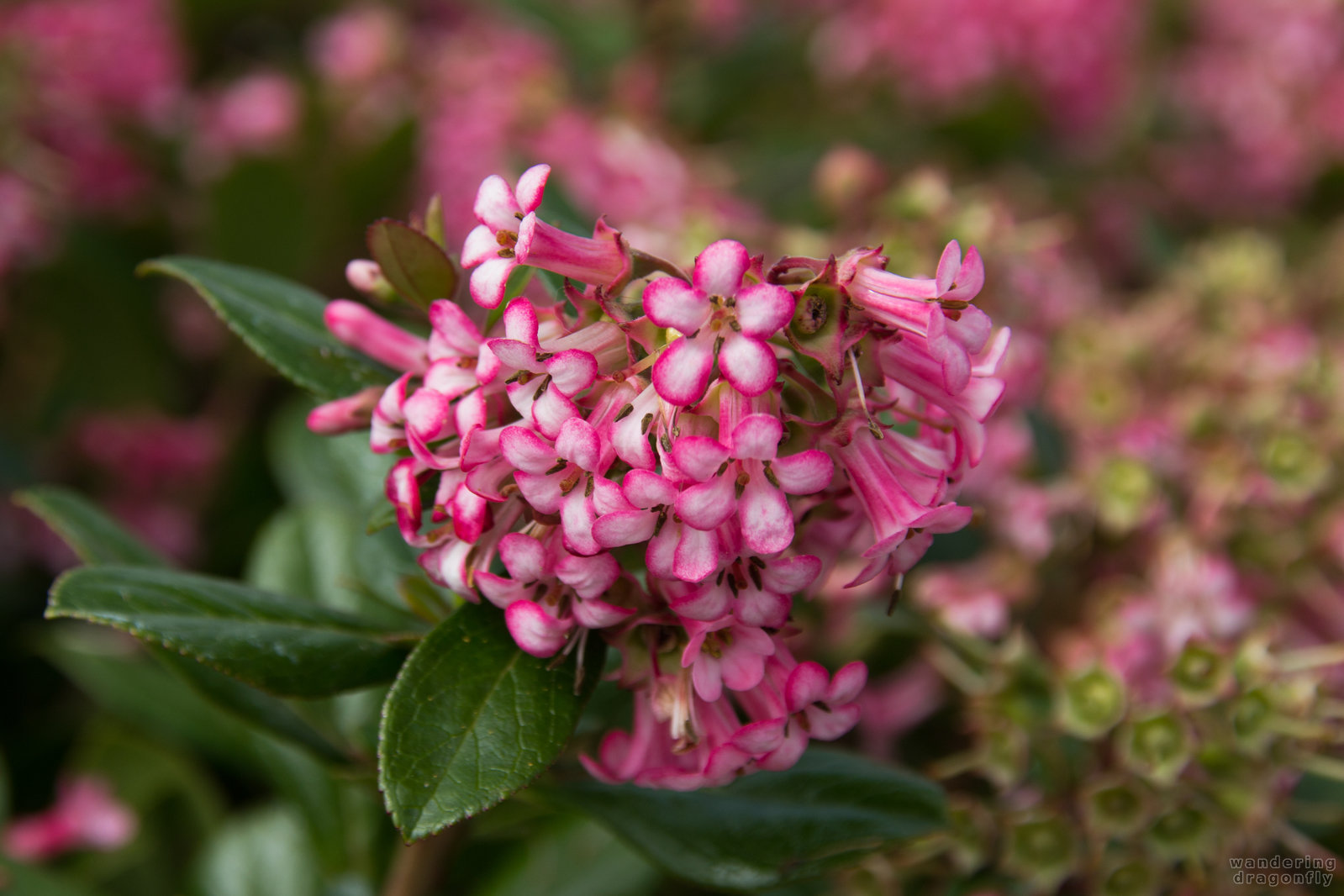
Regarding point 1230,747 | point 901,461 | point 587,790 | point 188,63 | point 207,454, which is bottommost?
point 207,454

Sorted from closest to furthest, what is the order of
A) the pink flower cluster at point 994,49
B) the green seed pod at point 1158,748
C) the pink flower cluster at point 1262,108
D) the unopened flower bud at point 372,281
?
the unopened flower bud at point 372,281, the green seed pod at point 1158,748, the pink flower cluster at point 994,49, the pink flower cluster at point 1262,108

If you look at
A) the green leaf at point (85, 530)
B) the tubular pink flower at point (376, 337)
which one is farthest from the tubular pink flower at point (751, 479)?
the green leaf at point (85, 530)

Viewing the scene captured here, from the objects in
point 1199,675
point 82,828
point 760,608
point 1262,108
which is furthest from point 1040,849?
point 1262,108

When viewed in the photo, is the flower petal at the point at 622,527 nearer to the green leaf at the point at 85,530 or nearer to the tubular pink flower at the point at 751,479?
the tubular pink flower at the point at 751,479

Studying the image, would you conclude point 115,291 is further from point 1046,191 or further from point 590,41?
point 1046,191

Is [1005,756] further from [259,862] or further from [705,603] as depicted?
[259,862]

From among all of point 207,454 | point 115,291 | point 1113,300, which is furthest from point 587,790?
point 1113,300
